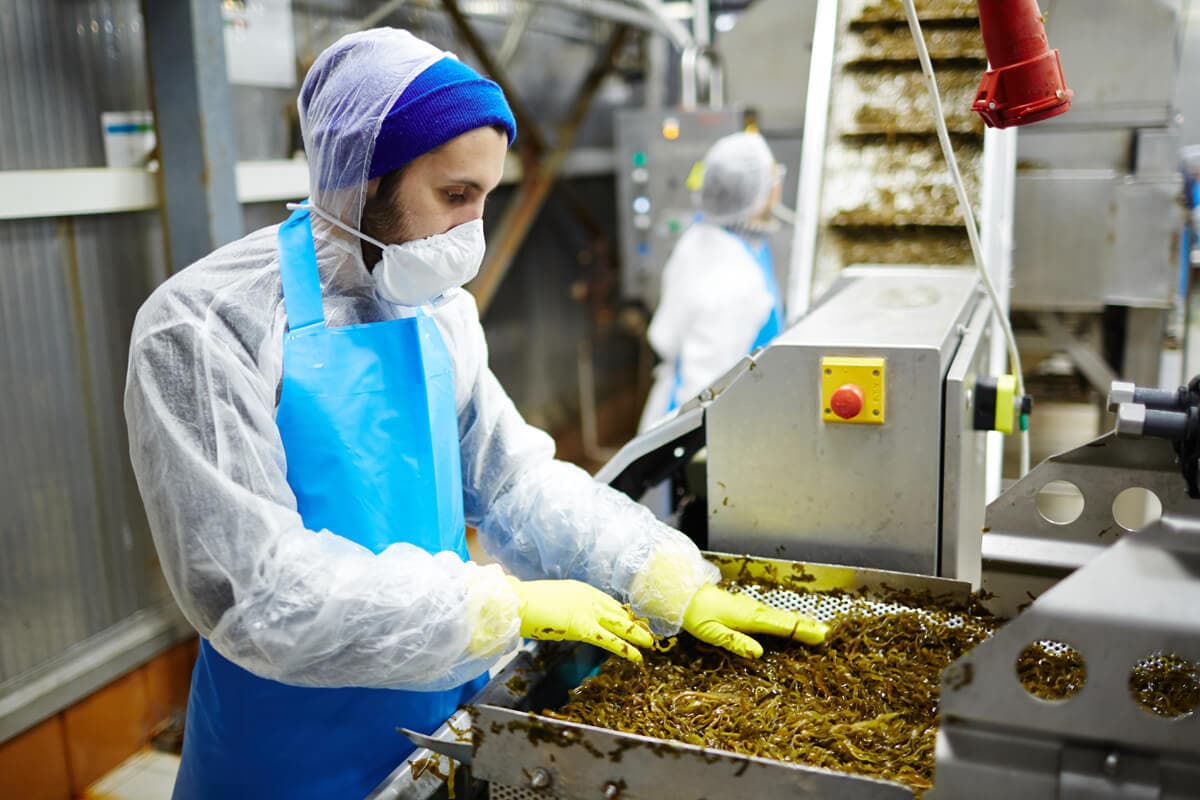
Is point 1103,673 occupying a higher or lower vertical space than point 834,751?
higher

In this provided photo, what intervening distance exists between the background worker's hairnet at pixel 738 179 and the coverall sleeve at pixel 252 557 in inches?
109

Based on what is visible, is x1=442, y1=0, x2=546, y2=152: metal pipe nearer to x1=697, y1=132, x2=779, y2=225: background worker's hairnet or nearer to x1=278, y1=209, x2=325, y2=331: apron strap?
x1=697, y1=132, x2=779, y2=225: background worker's hairnet

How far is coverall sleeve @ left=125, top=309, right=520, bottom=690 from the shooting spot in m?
1.15

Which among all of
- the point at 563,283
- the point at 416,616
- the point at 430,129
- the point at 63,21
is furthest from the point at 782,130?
the point at 416,616

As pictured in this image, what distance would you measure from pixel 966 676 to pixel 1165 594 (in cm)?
19

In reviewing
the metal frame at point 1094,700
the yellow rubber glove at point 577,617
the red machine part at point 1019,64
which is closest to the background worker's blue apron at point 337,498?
the yellow rubber glove at point 577,617

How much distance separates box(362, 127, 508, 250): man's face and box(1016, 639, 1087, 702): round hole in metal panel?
0.96m

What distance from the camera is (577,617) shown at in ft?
4.19

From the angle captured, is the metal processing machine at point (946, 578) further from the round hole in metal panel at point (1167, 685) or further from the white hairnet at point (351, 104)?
the white hairnet at point (351, 104)

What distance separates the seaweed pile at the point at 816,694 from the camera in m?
1.19

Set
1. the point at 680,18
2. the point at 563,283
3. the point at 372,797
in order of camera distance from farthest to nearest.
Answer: the point at 680,18 → the point at 563,283 → the point at 372,797

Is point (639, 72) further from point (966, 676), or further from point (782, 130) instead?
point (966, 676)

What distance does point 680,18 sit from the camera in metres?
6.89

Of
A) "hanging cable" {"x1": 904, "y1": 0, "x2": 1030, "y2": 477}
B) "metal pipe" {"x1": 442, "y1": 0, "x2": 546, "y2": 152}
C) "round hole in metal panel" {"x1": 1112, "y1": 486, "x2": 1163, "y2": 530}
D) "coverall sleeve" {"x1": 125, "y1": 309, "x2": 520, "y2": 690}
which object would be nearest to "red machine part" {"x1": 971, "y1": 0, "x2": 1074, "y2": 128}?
"hanging cable" {"x1": 904, "y1": 0, "x2": 1030, "y2": 477}
